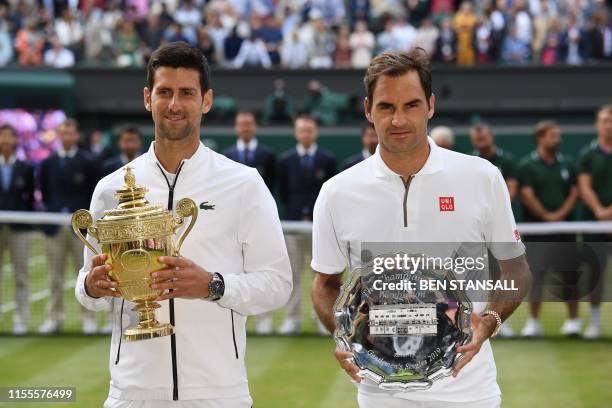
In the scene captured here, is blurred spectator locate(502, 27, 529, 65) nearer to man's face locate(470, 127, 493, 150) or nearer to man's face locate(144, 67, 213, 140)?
man's face locate(470, 127, 493, 150)

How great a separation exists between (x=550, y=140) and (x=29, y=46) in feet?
43.6

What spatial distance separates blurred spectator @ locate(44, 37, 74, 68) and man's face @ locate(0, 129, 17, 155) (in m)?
10.2

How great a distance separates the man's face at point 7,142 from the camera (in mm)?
10812

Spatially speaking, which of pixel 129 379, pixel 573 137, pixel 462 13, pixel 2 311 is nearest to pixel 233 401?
pixel 129 379

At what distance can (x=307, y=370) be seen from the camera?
854 centimetres

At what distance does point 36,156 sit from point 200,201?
1664 centimetres

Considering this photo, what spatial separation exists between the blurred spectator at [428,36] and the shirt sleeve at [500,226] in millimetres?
16732

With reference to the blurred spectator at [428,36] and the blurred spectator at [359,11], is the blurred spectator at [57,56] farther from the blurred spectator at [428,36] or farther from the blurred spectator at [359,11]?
the blurred spectator at [428,36]

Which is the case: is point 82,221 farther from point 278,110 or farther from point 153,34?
point 153,34

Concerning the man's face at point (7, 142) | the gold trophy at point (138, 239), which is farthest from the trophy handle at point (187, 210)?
the man's face at point (7, 142)

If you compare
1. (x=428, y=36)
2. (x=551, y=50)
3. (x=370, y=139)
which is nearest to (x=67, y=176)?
(x=370, y=139)

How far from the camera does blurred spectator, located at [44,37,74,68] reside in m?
21.0

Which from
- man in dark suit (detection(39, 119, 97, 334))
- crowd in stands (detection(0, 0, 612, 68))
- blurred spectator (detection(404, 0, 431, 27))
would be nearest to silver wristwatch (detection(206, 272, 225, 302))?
man in dark suit (detection(39, 119, 97, 334))

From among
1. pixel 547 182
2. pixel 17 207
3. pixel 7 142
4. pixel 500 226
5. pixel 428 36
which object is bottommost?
pixel 17 207
